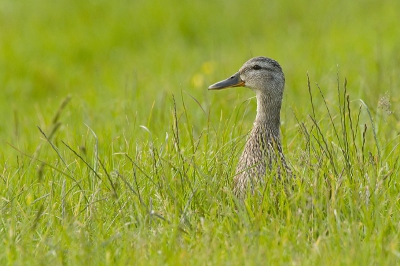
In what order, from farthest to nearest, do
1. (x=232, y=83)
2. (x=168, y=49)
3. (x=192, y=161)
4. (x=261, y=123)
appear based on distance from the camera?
(x=168, y=49) < (x=232, y=83) < (x=261, y=123) < (x=192, y=161)

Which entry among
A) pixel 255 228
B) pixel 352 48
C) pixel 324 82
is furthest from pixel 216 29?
pixel 255 228

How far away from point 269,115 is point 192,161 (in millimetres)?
693

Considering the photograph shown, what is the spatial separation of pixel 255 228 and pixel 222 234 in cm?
17

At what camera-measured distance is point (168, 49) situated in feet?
34.2

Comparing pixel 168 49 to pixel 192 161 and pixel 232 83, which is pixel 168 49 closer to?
pixel 232 83

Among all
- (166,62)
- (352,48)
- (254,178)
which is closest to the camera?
(254,178)

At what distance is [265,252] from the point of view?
3617mm

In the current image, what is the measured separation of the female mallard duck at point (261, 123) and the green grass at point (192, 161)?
0.11 meters

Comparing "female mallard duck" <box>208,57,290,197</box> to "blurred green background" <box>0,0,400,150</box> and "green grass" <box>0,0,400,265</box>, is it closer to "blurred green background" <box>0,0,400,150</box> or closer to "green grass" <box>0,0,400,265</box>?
"green grass" <box>0,0,400,265</box>

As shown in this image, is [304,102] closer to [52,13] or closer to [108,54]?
[108,54]

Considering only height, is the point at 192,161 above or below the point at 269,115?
below

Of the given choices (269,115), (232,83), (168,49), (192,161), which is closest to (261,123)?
(269,115)

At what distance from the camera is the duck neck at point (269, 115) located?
499 centimetres

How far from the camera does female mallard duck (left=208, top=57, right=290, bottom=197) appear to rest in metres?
4.59
